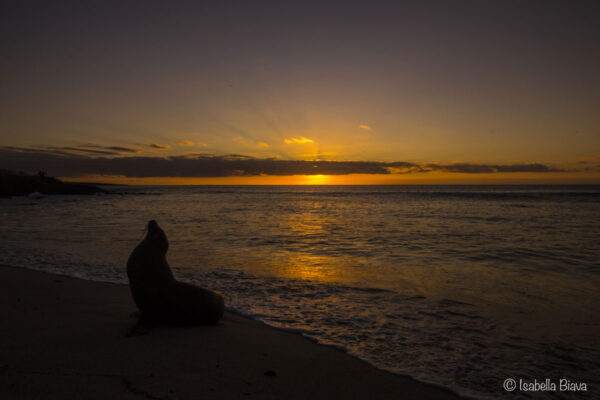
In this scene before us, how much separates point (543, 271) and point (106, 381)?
947 cm

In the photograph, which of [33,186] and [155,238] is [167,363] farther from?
[33,186]

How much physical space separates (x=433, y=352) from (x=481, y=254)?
7.37 meters

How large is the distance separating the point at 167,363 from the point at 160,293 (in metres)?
1.14

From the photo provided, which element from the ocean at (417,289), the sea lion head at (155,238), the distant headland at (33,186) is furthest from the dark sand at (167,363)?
the distant headland at (33,186)

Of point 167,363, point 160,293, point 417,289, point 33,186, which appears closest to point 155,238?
point 160,293

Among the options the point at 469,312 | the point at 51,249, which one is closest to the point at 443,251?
the point at 469,312

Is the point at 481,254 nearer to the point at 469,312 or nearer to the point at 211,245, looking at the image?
the point at 469,312

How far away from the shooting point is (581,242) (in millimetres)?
12141

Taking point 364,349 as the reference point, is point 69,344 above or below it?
above

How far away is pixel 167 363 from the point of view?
3.34m

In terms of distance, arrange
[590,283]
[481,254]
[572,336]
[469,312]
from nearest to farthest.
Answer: [572,336] < [469,312] < [590,283] < [481,254]

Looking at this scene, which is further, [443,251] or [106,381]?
[443,251]

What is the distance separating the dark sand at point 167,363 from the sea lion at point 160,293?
166 millimetres

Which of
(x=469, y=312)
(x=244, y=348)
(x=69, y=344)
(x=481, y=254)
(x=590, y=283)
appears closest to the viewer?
(x=69, y=344)
